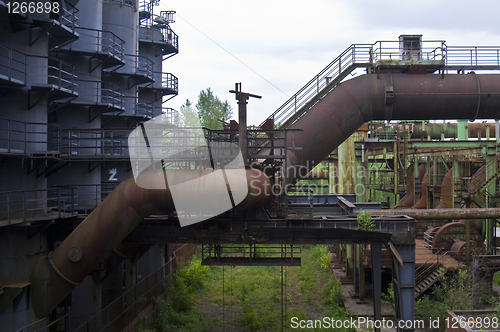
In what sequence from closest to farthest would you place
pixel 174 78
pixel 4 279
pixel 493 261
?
pixel 4 279 < pixel 493 261 < pixel 174 78

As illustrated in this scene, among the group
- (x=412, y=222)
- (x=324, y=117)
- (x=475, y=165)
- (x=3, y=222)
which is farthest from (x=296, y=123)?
(x=475, y=165)

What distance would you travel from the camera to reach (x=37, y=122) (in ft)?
37.0

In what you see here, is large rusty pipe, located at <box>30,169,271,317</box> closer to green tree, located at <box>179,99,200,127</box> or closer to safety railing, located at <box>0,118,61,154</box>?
safety railing, located at <box>0,118,61,154</box>

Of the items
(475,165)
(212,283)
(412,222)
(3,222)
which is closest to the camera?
(3,222)

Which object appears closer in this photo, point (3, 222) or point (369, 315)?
point (3, 222)

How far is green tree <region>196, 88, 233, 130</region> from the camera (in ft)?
188

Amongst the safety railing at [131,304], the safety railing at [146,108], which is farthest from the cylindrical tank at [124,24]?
the safety railing at [131,304]

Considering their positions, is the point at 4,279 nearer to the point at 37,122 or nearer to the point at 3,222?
the point at 3,222

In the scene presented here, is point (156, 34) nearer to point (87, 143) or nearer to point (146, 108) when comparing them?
point (146, 108)

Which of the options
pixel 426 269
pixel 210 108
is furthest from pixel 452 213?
pixel 210 108

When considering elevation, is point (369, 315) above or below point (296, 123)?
below

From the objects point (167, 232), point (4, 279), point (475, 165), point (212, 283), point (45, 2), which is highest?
point (45, 2)

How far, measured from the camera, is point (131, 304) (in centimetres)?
1603

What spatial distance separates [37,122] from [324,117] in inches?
334
